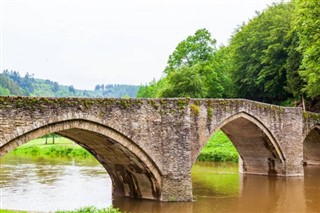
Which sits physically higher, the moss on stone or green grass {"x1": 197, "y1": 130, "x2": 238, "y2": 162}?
the moss on stone

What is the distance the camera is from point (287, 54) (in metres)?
37.0

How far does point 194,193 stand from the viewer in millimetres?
20109

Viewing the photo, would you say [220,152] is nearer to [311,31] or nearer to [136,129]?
[311,31]

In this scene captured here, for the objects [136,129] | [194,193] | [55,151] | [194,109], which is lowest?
[194,193]

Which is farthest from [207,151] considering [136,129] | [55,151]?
[136,129]

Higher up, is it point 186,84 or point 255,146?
point 186,84

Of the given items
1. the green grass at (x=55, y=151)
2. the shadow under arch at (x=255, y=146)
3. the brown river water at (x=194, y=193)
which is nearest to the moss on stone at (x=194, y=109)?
the brown river water at (x=194, y=193)

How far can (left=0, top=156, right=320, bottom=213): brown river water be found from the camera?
17.1 metres

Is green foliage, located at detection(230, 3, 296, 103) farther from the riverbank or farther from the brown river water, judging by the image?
A: the brown river water

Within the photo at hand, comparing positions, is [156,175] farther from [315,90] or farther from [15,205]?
[315,90]

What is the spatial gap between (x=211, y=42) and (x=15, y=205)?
107 ft

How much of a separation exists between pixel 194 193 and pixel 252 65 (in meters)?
22.2

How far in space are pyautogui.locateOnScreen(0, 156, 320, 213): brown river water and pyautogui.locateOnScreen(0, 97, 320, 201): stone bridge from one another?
0.84 metres

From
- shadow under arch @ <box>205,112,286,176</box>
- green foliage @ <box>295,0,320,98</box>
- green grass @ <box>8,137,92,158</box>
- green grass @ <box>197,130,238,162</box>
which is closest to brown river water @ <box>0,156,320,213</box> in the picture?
shadow under arch @ <box>205,112,286,176</box>
